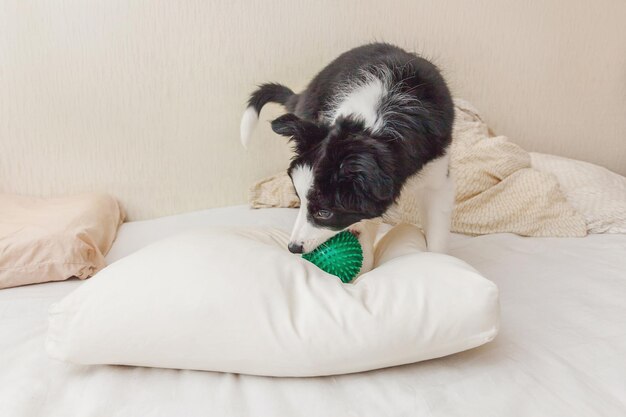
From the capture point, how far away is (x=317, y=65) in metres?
2.15

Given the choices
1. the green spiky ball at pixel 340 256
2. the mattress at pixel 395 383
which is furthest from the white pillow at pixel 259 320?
the green spiky ball at pixel 340 256

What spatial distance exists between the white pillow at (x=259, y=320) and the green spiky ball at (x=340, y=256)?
19 centimetres

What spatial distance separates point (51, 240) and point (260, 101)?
32.9 inches

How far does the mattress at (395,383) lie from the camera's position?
0.87m

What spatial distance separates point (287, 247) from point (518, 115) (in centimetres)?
163

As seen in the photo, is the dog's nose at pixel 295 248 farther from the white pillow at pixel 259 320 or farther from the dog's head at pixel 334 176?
the white pillow at pixel 259 320

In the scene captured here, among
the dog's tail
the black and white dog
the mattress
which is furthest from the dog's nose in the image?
the dog's tail

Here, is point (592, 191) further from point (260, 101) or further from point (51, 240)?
point (51, 240)

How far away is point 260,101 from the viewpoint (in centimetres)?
185

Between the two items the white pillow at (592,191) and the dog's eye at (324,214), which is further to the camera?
the white pillow at (592,191)

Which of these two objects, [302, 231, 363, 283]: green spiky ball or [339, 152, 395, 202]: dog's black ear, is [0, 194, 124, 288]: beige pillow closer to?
[302, 231, 363, 283]: green spiky ball

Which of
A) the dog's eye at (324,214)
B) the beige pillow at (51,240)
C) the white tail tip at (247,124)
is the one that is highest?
the white tail tip at (247,124)

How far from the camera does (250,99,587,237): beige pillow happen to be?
Result: 74.0 inches

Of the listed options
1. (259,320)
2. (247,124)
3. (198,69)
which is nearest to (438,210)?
(247,124)
